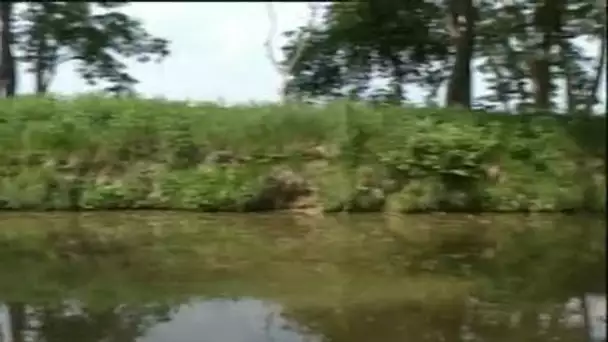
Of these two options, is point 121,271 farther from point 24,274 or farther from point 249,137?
point 249,137

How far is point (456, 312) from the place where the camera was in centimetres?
599

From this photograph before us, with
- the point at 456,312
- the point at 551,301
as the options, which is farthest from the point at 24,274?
the point at 551,301

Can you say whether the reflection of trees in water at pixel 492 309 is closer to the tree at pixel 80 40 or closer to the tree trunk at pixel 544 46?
the tree trunk at pixel 544 46

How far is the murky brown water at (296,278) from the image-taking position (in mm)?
5578

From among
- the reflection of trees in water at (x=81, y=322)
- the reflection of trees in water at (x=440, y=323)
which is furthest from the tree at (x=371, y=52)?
the reflection of trees in water at (x=81, y=322)

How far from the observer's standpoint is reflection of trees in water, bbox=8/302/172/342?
5516mm

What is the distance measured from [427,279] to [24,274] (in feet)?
8.83

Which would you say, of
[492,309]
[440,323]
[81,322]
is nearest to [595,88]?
[492,309]

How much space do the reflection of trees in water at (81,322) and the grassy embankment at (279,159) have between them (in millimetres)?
3832

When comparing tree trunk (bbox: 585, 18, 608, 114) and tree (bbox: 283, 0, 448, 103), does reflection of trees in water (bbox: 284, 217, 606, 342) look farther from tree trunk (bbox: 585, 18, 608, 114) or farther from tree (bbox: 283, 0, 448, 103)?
tree (bbox: 283, 0, 448, 103)

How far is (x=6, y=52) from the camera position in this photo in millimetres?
13531

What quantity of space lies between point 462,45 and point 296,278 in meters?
5.55

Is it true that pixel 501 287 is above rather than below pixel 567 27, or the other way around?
below

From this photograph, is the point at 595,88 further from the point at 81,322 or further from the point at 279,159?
the point at 81,322
